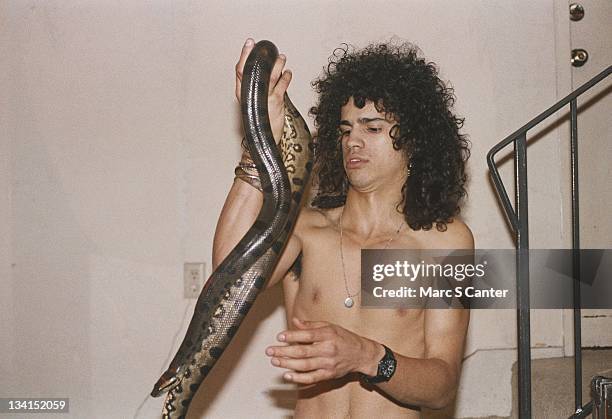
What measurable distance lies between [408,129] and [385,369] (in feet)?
1.33

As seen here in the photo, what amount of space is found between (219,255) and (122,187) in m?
0.58

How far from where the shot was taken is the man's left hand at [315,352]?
1002 mm

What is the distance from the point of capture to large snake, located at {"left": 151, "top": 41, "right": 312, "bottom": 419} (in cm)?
119

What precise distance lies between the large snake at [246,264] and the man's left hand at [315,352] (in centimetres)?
17

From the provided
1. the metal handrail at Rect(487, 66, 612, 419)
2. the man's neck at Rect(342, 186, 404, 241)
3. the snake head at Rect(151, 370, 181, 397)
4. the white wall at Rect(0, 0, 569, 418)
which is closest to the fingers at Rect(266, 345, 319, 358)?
the snake head at Rect(151, 370, 181, 397)

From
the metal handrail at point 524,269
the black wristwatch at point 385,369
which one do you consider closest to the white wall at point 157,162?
the metal handrail at point 524,269

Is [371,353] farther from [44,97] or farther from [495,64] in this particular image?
[44,97]

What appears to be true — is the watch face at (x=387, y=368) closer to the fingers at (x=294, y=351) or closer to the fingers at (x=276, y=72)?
the fingers at (x=294, y=351)

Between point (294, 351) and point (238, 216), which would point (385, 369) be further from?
point (238, 216)

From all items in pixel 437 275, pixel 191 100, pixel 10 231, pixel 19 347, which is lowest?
pixel 19 347

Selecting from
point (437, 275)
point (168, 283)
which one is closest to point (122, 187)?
point (168, 283)

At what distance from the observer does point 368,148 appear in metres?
1.32

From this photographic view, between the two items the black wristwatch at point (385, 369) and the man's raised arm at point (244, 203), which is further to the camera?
the man's raised arm at point (244, 203)

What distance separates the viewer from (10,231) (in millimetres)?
1754
